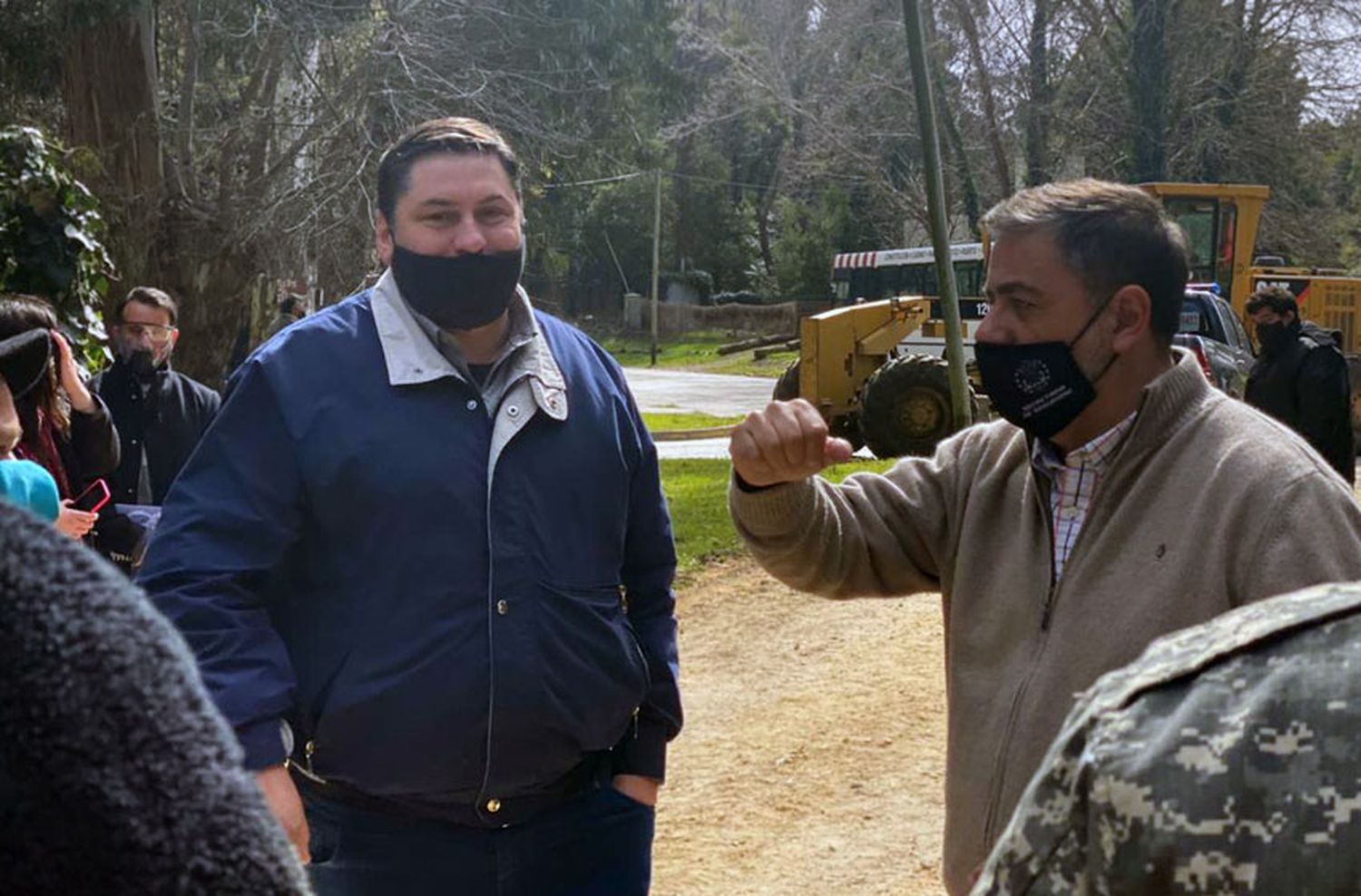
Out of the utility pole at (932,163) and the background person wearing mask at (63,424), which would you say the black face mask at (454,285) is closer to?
the background person wearing mask at (63,424)

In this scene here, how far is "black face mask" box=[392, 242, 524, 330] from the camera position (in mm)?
2965

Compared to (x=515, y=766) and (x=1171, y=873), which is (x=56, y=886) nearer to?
(x=1171, y=873)

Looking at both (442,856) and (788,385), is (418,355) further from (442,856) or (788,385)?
(788,385)

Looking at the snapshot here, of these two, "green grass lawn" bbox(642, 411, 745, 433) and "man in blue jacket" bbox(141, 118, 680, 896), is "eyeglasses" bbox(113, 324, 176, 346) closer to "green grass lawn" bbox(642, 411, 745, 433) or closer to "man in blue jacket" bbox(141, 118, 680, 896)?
"man in blue jacket" bbox(141, 118, 680, 896)

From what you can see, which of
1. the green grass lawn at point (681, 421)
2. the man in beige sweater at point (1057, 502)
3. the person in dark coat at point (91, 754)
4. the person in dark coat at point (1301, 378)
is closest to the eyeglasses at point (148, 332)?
the man in beige sweater at point (1057, 502)

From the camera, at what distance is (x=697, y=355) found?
47406 mm

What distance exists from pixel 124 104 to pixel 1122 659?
41.4 feet

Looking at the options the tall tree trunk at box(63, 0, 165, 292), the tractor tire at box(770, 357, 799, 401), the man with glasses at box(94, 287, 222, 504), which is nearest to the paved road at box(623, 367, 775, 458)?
the tractor tire at box(770, 357, 799, 401)

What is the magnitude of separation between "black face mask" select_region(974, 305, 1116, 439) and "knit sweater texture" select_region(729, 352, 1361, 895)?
95 mm

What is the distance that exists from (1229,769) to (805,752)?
575 centimetres

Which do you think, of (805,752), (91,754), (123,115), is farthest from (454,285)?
(123,115)

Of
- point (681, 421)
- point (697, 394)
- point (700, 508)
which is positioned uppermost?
point (700, 508)

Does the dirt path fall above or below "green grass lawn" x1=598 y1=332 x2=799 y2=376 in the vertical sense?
above

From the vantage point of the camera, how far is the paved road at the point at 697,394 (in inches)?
840
